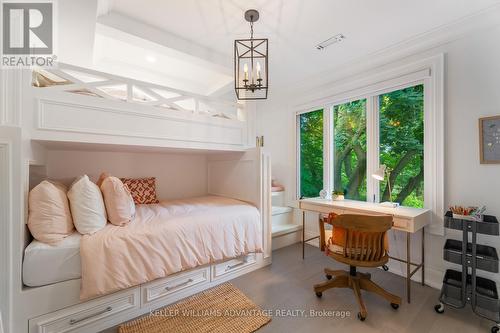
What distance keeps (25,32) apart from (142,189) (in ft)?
5.89

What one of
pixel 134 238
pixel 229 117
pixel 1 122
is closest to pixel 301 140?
pixel 229 117


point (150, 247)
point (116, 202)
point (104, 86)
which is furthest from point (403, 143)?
point (104, 86)

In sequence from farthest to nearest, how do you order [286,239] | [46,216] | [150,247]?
1. [286,239]
2. [150,247]
3. [46,216]

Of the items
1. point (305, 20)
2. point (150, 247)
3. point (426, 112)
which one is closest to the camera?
point (150, 247)

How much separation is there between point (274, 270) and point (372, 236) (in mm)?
1224

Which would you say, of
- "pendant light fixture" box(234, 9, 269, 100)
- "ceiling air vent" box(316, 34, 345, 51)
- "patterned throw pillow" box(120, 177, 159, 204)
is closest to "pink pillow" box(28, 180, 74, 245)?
"patterned throw pillow" box(120, 177, 159, 204)

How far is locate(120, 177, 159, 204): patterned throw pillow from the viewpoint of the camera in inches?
107

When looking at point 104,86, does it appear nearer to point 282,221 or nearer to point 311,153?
point 311,153

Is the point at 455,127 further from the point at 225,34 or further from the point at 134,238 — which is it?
the point at 134,238

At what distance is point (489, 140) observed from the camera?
1881mm

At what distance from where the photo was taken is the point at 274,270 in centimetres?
248

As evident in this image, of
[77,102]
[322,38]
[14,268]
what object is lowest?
[14,268]

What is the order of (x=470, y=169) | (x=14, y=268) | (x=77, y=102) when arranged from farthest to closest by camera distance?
(x=470, y=169), (x=77, y=102), (x=14, y=268)

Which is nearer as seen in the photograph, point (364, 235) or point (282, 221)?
point (364, 235)
